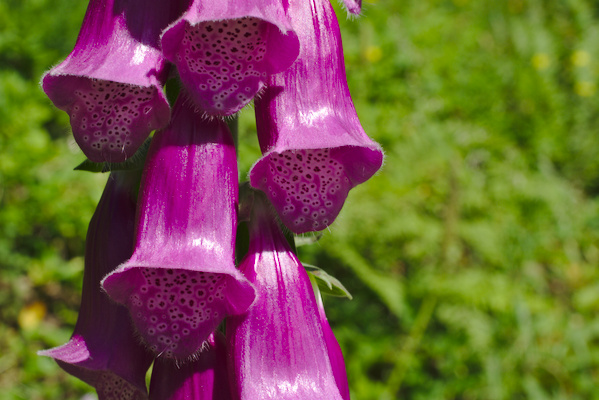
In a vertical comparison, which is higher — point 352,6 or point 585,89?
point 352,6

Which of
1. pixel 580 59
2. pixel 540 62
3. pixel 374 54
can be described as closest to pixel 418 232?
pixel 374 54

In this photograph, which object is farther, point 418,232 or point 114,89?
point 418,232

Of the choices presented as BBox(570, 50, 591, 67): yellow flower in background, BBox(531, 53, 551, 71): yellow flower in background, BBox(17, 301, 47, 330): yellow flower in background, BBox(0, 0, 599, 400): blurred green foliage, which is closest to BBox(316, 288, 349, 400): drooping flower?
BBox(0, 0, 599, 400): blurred green foliage

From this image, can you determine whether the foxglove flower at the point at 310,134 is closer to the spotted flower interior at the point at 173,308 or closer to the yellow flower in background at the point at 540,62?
the spotted flower interior at the point at 173,308

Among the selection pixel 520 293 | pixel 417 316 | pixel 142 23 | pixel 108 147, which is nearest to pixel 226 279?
pixel 108 147

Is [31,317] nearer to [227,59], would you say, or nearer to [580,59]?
[227,59]

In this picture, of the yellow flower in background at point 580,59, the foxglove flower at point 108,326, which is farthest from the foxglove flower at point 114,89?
the yellow flower in background at point 580,59
